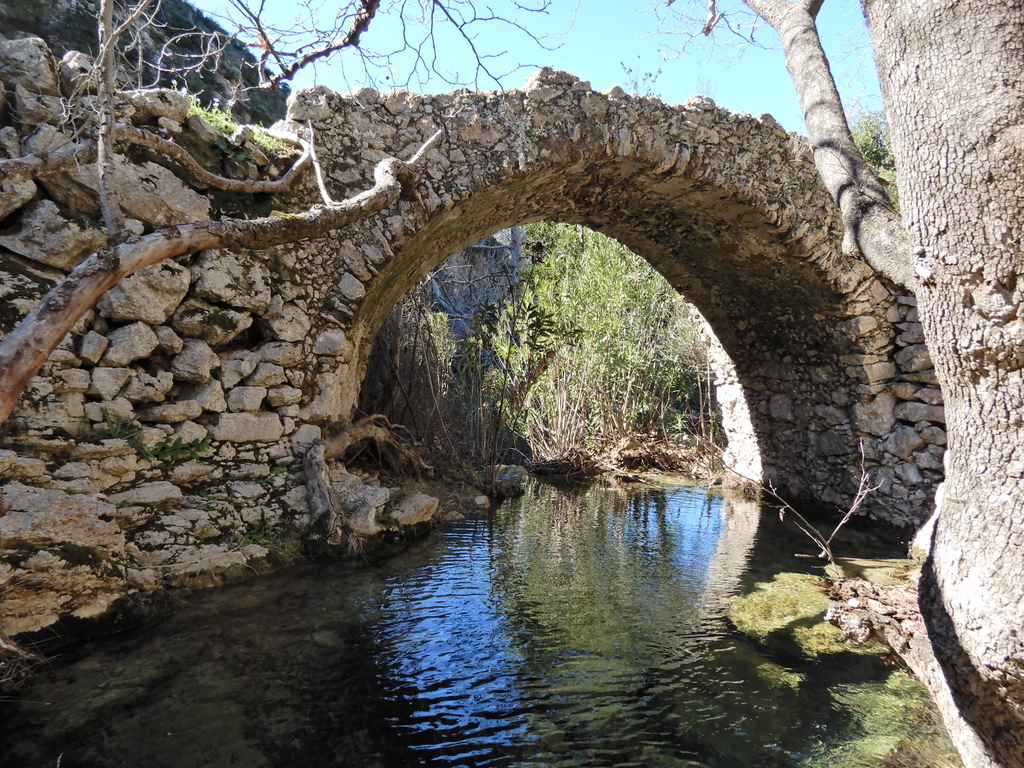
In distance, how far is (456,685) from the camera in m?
2.29

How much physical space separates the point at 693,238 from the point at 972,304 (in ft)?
14.0

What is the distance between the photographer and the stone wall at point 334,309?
8.91ft

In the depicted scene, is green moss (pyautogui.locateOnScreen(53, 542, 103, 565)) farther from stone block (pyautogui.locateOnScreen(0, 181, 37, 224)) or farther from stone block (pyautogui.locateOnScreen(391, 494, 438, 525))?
stone block (pyautogui.locateOnScreen(391, 494, 438, 525))

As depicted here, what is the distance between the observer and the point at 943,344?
4.94ft

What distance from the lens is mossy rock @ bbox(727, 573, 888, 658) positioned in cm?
278

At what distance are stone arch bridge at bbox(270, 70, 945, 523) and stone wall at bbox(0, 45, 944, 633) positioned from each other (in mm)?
18

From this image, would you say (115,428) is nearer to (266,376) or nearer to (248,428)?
(248,428)

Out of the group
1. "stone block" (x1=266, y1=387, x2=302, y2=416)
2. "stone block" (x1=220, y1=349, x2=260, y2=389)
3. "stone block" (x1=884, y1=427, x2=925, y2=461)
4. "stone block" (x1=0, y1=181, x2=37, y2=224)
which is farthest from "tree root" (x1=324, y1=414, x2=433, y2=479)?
"stone block" (x1=884, y1=427, x2=925, y2=461)

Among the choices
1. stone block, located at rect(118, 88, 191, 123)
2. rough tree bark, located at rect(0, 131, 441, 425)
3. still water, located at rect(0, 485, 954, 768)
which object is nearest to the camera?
rough tree bark, located at rect(0, 131, 441, 425)

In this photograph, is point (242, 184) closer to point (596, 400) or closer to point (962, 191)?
point (962, 191)

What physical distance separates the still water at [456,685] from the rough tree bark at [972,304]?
713mm

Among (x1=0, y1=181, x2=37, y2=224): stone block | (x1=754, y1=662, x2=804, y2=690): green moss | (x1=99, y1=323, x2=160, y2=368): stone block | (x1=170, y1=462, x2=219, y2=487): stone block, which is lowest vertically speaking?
(x1=754, y1=662, x2=804, y2=690): green moss

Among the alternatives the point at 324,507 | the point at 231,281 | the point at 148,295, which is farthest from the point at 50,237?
the point at 324,507

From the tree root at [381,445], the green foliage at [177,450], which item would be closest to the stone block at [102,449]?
the green foliage at [177,450]
